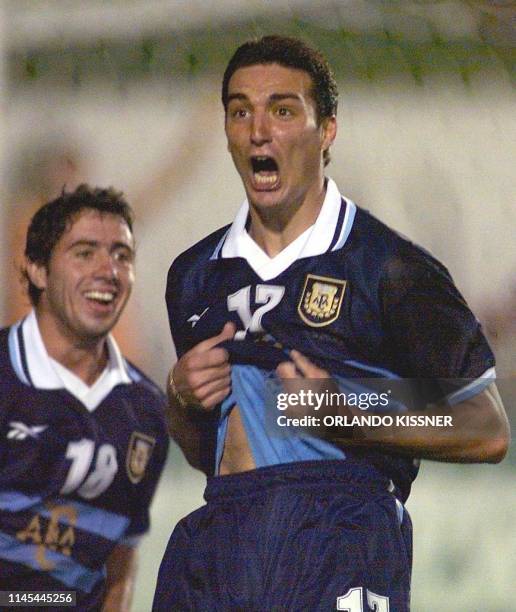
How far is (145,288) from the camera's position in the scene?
5.98ft

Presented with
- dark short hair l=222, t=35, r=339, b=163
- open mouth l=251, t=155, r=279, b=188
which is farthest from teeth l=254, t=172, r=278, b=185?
dark short hair l=222, t=35, r=339, b=163

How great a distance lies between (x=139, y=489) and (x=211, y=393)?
0.39 m

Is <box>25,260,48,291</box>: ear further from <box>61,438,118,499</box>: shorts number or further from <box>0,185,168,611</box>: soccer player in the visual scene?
<box>61,438,118,499</box>: shorts number

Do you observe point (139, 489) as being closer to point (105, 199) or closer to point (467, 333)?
point (105, 199)

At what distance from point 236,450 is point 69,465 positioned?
38 cm

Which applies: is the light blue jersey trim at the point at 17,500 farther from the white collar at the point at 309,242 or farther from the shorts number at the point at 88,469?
the white collar at the point at 309,242

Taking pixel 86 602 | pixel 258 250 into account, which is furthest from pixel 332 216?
pixel 86 602

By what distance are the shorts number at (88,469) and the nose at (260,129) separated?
1.81 ft

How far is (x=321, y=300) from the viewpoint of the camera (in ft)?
5.01

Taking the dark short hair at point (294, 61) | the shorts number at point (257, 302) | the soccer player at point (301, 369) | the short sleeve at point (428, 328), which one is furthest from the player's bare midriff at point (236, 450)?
the dark short hair at point (294, 61)

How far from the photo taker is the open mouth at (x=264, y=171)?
1.59 meters

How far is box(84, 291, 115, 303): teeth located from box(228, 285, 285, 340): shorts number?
0.33 meters

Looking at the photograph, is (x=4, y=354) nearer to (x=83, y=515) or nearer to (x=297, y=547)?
(x=83, y=515)

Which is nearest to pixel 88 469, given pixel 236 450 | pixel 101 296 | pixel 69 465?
pixel 69 465
